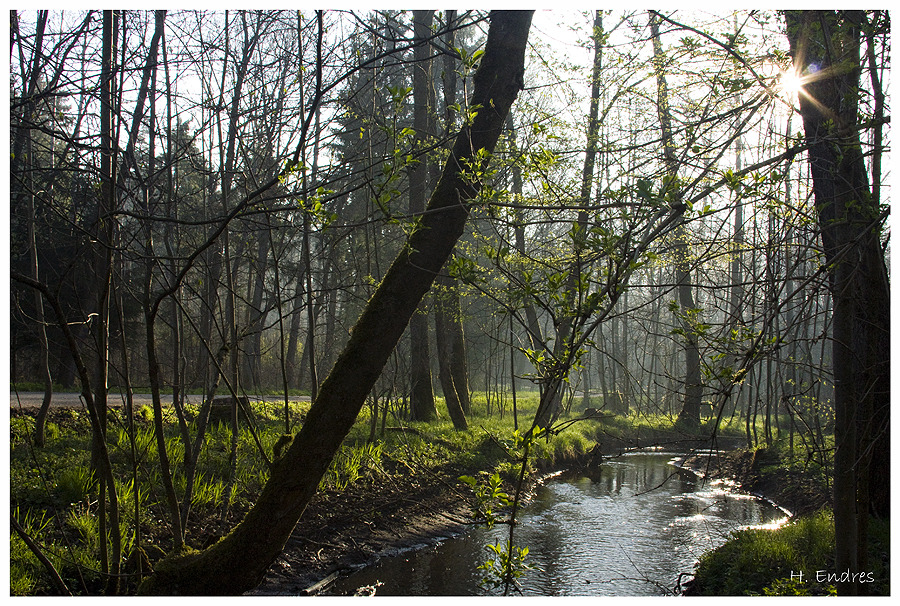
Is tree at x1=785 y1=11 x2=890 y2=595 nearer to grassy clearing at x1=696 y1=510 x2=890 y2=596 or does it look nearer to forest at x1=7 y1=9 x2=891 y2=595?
forest at x1=7 y1=9 x2=891 y2=595

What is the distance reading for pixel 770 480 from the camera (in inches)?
348

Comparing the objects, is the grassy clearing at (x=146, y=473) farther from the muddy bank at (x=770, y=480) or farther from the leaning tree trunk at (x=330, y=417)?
the muddy bank at (x=770, y=480)

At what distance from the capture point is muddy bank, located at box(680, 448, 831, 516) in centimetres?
694

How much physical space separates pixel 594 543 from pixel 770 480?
183 inches

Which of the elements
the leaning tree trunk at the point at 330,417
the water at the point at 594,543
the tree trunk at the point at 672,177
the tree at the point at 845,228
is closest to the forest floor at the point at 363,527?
the water at the point at 594,543

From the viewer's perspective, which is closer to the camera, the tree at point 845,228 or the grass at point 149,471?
the tree at point 845,228

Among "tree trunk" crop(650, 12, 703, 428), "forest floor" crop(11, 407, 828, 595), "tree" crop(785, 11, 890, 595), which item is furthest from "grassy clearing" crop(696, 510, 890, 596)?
"tree trunk" crop(650, 12, 703, 428)

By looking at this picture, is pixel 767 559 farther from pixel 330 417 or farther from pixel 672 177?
pixel 672 177

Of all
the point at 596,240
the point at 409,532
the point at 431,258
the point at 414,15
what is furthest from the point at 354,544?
the point at 414,15

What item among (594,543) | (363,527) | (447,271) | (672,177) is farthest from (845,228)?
(363,527)

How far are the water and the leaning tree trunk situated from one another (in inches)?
52.4

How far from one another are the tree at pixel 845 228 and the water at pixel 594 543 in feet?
3.09

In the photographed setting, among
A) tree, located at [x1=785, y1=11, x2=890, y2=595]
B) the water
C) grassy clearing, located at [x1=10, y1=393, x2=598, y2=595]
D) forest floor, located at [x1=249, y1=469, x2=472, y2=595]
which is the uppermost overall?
tree, located at [x1=785, y1=11, x2=890, y2=595]

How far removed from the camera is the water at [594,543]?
15.5 feet
